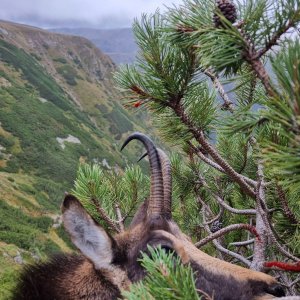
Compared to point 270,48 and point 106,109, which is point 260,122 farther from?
point 106,109

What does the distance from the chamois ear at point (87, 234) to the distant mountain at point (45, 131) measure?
1413 mm

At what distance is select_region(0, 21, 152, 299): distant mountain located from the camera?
45469 millimetres

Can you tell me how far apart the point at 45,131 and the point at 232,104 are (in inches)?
3420

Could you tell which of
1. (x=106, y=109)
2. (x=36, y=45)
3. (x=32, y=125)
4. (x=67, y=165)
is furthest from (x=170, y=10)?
(x=36, y=45)

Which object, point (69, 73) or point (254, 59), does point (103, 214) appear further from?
point (69, 73)

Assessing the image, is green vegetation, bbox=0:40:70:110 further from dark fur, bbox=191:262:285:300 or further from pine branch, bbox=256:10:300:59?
pine branch, bbox=256:10:300:59

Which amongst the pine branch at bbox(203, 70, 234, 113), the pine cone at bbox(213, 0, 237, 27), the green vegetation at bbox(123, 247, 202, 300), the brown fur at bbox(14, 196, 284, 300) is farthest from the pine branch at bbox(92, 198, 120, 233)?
the green vegetation at bbox(123, 247, 202, 300)

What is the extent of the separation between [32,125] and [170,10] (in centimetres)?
8709

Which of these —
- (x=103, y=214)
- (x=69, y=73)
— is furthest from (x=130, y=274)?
(x=69, y=73)

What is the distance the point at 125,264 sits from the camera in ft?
14.0

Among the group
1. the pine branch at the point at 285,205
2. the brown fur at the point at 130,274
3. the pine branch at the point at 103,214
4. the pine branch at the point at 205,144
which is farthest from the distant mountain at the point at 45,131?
the pine branch at the point at 285,205

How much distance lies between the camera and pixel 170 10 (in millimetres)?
3088

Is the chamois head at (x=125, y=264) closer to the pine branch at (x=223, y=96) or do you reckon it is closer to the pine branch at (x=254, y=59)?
the pine branch at (x=223, y=96)

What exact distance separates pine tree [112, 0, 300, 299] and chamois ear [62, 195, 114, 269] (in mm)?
1008
